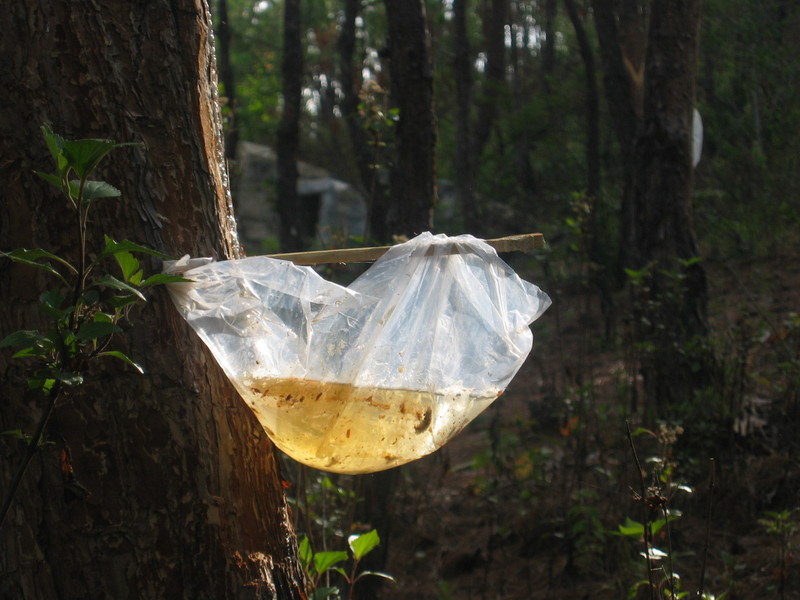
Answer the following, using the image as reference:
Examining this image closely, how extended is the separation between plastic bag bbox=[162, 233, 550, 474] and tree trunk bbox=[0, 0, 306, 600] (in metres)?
0.09

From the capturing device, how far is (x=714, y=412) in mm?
4520

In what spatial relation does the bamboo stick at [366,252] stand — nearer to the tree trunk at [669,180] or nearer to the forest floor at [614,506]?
the forest floor at [614,506]

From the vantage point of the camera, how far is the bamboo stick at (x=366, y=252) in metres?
1.64

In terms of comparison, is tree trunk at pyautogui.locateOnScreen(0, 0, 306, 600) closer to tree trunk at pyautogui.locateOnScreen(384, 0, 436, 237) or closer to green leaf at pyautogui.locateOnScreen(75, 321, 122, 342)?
green leaf at pyautogui.locateOnScreen(75, 321, 122, 342)

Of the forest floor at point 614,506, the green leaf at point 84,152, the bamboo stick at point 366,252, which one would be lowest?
the forest floor at point 614,506

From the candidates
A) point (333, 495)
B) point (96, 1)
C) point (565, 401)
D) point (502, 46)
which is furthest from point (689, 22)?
point (502, 46)

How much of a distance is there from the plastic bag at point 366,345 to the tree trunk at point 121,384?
0.09 meters

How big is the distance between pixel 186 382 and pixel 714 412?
146 inches

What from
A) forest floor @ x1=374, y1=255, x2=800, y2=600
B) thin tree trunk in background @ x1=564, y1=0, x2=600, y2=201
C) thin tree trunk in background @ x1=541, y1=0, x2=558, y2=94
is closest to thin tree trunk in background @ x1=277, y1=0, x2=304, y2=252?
thin tree trunk in background @ x1=564, y1=0, x2=600, y2=201

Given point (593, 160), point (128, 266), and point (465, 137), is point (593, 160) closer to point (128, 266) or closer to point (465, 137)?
point (465, 137)

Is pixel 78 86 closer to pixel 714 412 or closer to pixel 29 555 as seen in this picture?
pixel 29 555

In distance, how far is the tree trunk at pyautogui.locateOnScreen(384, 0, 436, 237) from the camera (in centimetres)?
458

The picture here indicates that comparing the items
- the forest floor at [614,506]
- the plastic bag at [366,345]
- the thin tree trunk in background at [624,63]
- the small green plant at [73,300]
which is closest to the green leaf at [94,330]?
the small green plant at [73,300]

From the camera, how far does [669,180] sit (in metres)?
5.38
